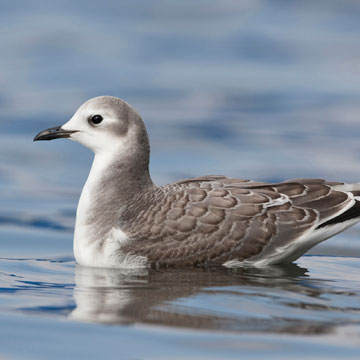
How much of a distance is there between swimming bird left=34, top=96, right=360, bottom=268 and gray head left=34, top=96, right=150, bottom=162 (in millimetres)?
11

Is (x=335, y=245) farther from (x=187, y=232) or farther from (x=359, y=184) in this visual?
(x=187, y=232)

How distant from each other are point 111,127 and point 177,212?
1243mm

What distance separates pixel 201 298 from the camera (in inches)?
376

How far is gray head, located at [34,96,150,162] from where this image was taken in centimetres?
1138

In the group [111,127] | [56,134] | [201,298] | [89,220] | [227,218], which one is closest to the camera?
[201,298]

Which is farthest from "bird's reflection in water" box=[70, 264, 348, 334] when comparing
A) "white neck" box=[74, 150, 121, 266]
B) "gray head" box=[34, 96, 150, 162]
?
"gray head" box=[34, 96, 150, 162]

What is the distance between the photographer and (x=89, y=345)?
7918mm

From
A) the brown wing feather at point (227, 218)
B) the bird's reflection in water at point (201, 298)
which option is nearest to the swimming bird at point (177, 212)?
the brown wing feather at point (227, 218)

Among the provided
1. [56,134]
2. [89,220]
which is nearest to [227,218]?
[89,220]

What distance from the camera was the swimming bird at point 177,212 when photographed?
35.7 feet

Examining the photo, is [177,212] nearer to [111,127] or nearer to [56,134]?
[111,127]

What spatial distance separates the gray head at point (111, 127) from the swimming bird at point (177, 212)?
1cm

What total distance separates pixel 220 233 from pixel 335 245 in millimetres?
2873

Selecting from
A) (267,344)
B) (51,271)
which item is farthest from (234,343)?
(51,271)
